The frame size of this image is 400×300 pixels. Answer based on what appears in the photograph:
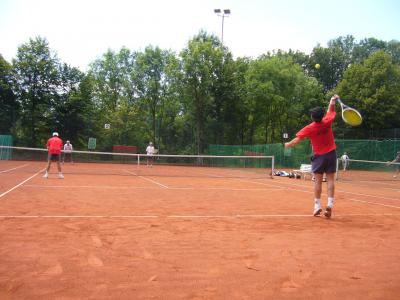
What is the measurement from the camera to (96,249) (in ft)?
14.2

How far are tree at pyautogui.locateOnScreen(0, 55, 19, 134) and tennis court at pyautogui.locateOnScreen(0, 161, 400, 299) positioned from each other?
85.5 ft

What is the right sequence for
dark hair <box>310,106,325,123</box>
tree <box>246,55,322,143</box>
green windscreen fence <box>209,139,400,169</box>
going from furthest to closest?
tree <box>246,55,322,143</box> → green windscreen fence <box>209,139,400,169</box> → dark hair <box>310,106,325,123</box>

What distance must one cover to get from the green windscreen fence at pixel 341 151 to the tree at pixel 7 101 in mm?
17877

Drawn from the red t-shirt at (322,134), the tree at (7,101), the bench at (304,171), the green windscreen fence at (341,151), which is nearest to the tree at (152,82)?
the green windscreen fence at (341,151)

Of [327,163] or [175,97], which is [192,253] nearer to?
[327,163]

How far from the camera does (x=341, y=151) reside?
33.0m

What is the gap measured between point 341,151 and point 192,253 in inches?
1217

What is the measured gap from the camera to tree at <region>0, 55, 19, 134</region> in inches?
1226

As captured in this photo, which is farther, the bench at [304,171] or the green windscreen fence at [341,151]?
the green windscreen fence at [341,151]

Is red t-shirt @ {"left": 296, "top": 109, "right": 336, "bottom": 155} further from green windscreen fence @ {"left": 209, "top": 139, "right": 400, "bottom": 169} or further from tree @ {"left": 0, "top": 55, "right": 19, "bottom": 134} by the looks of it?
tree @ {"left": 0, "top": 55, "right": 19, "bottom": 134}

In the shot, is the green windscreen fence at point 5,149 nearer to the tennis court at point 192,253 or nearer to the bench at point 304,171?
the bench at point 304,171

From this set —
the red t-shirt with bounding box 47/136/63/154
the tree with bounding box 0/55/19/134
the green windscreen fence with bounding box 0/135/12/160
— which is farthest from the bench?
the tree with bounding box 0/55/19/134

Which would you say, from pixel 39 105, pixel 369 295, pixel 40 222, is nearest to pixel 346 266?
pixel 369 295

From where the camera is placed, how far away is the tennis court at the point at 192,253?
321 cm
